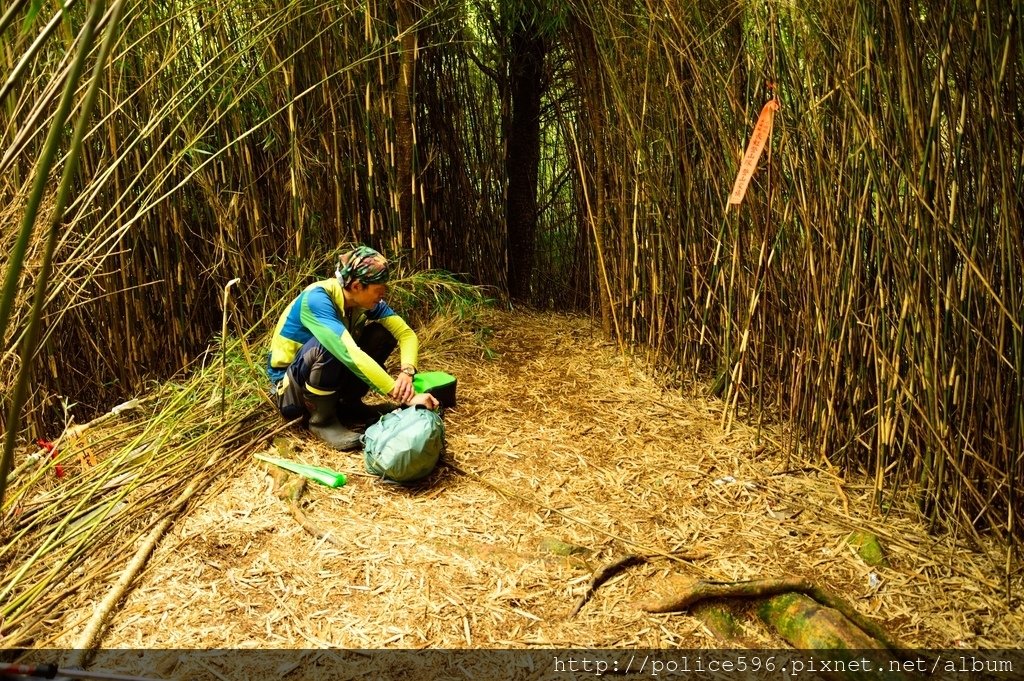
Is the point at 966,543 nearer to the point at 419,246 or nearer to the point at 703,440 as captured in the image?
the point at 703,440

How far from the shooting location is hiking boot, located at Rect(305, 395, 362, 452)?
2.74 meters

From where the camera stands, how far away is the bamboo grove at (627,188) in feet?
6.79

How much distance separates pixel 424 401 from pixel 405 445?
25 centimetres

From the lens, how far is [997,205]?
6.61 feet

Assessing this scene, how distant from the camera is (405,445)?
241cm

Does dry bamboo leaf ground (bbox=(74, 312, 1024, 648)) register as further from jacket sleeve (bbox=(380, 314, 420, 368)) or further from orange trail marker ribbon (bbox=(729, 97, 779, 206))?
orange trail marker ribbon (bbox=(729, 97, 779, 206))

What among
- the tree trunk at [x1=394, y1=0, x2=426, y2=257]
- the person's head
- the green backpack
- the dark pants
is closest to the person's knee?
the dark pants

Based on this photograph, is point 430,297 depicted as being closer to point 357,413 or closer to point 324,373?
point 357,413

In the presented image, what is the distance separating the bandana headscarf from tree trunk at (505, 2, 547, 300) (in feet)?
5.76

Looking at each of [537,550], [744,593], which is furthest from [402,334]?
[744,593]

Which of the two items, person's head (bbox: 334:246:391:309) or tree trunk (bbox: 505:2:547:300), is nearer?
person's head (bbox: 334:246:391:309)

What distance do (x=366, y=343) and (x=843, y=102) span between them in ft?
5.93

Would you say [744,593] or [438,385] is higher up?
[438,385]

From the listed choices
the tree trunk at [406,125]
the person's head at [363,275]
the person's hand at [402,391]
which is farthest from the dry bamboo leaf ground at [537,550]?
the tree trunk at [406,125]
